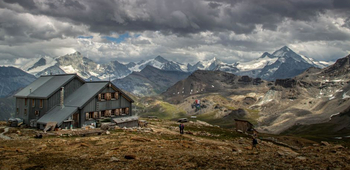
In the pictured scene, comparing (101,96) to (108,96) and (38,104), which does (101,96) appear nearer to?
(108,96)

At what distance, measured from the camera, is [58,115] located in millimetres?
58125

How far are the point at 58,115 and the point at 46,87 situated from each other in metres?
12.1

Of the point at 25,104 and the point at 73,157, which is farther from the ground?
the point at 25,104

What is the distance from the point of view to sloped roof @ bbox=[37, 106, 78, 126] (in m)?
56.2

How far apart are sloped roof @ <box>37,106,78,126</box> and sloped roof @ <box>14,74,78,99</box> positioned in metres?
3.95

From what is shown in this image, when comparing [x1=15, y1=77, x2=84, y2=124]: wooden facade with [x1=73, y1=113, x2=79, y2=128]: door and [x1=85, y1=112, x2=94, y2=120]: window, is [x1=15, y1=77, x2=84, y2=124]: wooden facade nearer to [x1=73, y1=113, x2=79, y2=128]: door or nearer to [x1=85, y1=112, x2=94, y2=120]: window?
[x1=73, y1=113, x2=79, y2=128]: door

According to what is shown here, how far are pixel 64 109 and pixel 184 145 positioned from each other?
35.8 meters

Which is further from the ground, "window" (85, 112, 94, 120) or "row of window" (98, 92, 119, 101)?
"row of window" (98, 92, 119, 101)

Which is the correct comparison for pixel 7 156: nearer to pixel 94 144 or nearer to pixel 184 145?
pixel 94 144

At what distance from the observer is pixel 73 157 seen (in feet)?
86.7

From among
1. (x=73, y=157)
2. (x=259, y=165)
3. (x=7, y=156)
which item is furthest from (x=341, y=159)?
(x=7, y=156)

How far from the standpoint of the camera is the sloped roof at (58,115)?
56.2 m

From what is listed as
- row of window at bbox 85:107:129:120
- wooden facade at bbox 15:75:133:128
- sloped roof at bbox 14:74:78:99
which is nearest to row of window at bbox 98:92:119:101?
wooden facade at bbox 15:75:133:128

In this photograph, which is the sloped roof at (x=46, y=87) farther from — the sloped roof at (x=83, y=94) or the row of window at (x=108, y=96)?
the row of window at (x=108, y=96)
